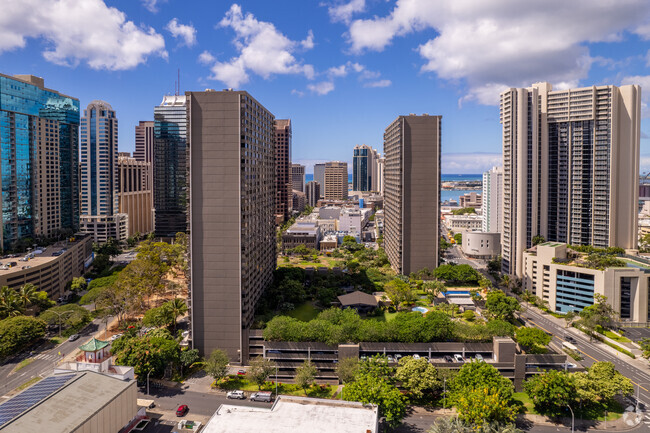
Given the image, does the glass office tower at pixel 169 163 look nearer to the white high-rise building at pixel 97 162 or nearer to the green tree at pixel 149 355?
the white high-rise building at pixel 97 162

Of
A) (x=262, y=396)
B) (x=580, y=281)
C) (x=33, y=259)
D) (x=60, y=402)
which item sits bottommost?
(x=262, y=396)

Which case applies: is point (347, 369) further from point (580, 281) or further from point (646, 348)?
point (580, 281)

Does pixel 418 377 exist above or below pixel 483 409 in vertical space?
below

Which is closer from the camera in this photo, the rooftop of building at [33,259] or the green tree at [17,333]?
the green tree at [17,333]

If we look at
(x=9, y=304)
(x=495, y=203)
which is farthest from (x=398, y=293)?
(x=495, y=203)

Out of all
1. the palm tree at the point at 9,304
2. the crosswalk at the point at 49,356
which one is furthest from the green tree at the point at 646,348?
the palm tree at the point at 9,304

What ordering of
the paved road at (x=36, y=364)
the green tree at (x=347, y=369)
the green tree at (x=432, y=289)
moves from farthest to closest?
the green tree at (x=432, y=289) → the paved road at (x=36, y=364) → the green tree at (x=347, y=369)

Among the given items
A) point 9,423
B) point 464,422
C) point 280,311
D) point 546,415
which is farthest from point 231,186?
point 546,415
